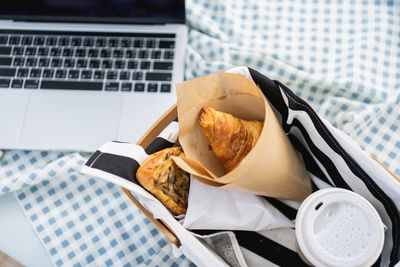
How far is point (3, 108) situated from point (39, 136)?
0.08 metres

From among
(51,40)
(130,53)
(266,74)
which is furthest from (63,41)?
(266,74)

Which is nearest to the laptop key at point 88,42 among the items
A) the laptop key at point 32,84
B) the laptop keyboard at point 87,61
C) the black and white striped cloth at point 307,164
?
the laptop keyboard at point 87,61

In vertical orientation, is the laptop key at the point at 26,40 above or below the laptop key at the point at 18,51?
above

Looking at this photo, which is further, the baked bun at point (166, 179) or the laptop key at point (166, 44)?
the laptop key at point (166, 44)

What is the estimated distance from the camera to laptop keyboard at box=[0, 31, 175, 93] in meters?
0.70

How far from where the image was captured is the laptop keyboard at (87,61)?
0.70m

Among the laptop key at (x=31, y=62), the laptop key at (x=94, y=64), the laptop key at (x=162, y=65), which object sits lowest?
the laptop key at (x=31, y=62)

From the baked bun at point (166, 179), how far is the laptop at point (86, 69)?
0.57 ft

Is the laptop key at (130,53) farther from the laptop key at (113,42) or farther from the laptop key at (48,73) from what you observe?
the laptop key at (48,73)

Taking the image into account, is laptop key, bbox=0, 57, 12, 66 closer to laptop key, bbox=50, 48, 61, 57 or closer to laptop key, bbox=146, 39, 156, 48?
laptop key, bbox=50, 48, 61, 57

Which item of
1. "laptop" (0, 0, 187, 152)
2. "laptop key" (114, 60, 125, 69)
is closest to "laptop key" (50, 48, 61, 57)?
"laptop" (0, 0, 187, 152)

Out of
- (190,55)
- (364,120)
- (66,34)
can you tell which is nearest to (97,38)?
(66,34)

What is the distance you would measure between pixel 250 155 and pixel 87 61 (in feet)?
1.28

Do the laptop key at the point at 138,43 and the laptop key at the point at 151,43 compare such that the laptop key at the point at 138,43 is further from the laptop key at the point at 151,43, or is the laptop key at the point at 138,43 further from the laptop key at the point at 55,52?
the laptop key at the point at 55,52
